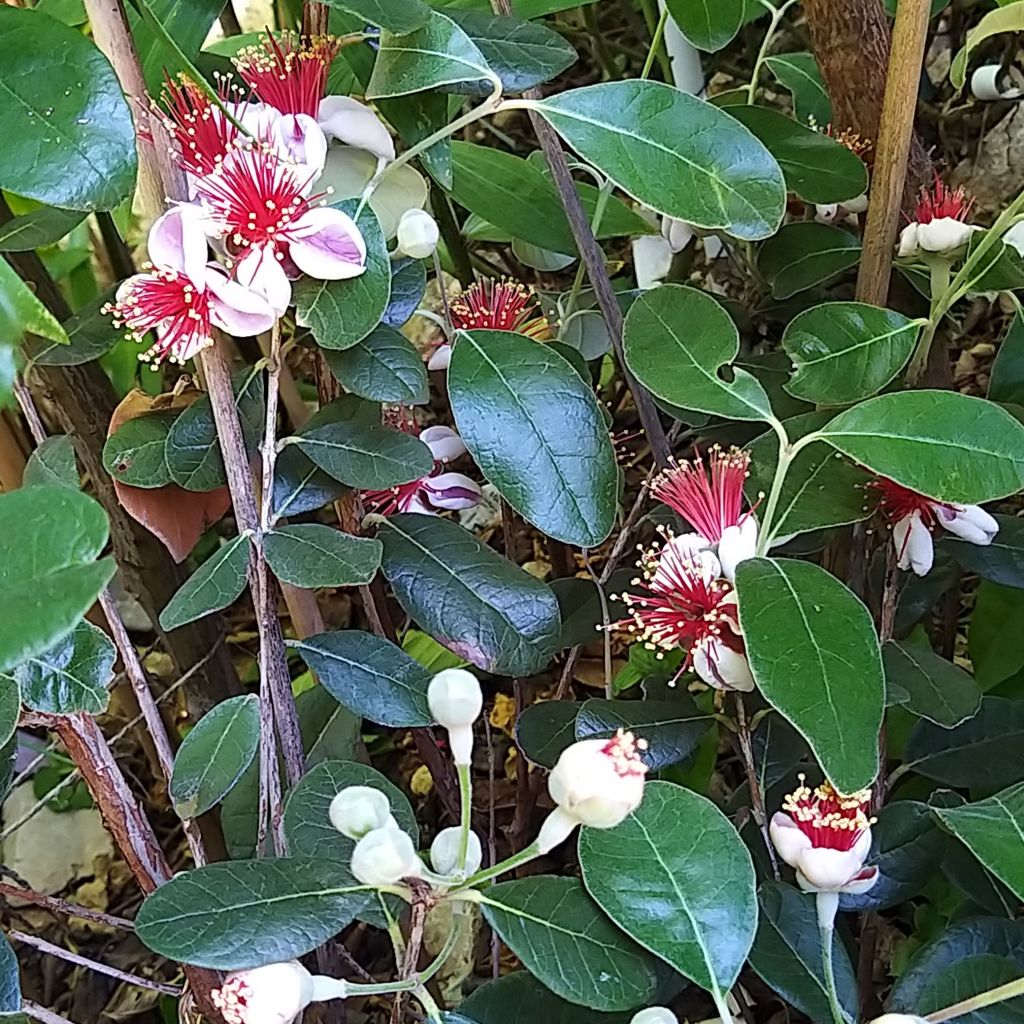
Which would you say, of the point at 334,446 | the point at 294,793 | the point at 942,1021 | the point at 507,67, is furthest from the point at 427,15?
the point at 942,1021

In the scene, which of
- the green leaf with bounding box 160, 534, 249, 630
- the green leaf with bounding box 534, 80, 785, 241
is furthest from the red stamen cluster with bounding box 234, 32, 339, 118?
the green leaf with bounding box 160, 534, 249, 630

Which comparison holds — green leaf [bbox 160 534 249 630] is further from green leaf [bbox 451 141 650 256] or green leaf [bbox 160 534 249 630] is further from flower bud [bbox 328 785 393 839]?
green leaf [bbox 451 141 650 256]

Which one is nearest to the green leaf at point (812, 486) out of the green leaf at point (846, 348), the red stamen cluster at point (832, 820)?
the green leaf at point (846, 348)

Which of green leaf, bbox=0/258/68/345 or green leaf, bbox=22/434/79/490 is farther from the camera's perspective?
green leaf, bbox=22/434/79/490

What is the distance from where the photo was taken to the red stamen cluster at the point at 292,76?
55 centimetres

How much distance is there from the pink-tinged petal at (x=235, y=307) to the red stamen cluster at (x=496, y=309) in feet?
0.60

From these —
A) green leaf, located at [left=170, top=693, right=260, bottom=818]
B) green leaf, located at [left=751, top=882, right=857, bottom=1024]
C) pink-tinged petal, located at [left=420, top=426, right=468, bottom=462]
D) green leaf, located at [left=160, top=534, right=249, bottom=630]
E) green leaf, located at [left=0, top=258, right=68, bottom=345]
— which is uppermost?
green leaf, located at [left=0, top=258, right=68, bottom=345]

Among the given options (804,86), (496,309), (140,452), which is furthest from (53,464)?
(804,86)

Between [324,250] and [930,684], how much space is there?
1.21 ft

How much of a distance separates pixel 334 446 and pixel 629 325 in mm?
157

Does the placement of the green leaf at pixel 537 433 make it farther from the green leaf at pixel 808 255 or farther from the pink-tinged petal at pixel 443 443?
the green leaf at pixel 808 255

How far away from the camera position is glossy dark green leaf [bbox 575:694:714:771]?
57 cm

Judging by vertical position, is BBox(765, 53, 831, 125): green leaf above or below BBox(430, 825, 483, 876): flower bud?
above

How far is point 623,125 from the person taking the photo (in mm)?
541
